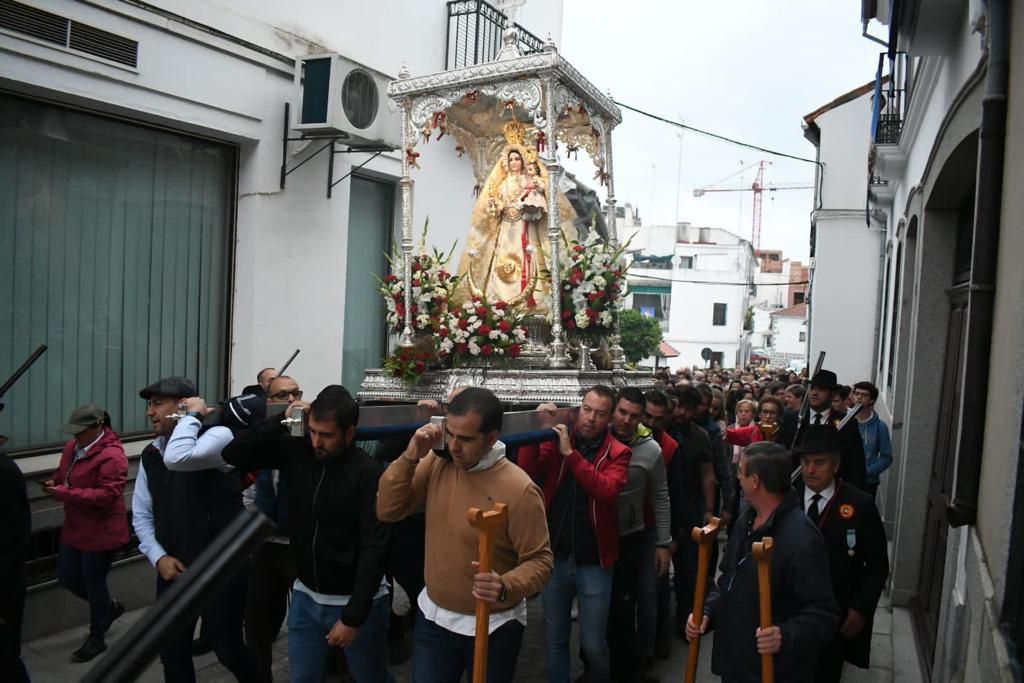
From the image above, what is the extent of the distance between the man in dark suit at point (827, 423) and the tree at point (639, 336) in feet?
121

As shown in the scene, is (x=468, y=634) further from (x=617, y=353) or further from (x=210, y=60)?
(x=210, y=60)

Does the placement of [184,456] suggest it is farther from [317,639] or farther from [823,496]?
[823,496]

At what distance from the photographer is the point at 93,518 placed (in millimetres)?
5559

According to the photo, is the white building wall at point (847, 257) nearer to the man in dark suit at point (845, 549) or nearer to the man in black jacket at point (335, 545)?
the man in dark suit at point (845, 549)

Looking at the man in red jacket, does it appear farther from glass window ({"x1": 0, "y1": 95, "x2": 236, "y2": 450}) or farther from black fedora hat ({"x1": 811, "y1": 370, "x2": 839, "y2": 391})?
glass window ({"x1": 0, "y1": 95, "x2": 236, "y2": 450})

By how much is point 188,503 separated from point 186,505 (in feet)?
0.05

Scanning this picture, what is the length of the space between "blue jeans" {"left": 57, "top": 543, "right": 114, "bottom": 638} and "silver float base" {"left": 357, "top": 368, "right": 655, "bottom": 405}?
7.72ft

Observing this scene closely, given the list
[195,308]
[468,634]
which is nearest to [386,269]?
[195,308]

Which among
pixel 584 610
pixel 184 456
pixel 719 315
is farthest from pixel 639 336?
pixel 184 456

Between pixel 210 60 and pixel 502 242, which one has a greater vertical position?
pixel 210 60

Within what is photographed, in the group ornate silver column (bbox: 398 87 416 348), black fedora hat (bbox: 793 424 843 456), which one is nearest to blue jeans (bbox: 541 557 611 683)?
black fedora hat (bbox: 793 424 843 456)

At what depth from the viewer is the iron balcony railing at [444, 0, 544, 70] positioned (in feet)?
35.6

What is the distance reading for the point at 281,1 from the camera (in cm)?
823

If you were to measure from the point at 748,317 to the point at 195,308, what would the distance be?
56.3 m
